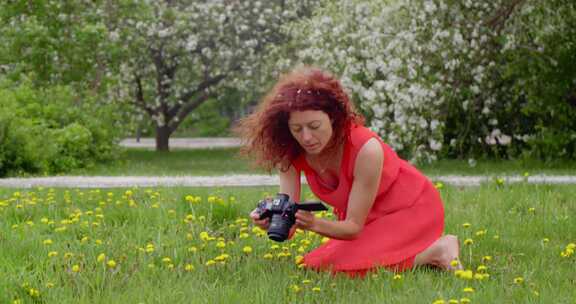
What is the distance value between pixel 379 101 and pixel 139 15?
671 cm

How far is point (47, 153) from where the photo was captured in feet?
40.7

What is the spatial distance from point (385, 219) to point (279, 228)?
0.87 metres

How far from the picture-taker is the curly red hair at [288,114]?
13.2 ft

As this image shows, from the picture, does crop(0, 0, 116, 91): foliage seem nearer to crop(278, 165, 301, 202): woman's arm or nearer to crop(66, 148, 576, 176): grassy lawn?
crop(66, 148, 576, 176): grassy lawn

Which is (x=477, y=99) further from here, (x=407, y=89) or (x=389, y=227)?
(x=389, y=227)

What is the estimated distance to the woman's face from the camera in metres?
3.98

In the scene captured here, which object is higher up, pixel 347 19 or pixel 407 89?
pixel 347 19

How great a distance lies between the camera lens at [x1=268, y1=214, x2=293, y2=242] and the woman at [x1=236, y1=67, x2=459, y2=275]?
0.51 feet

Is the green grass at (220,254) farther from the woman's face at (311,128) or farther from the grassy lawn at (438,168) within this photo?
the grassy lawn at (438,168)

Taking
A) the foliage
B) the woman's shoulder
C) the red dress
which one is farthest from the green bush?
the woman's shoulder

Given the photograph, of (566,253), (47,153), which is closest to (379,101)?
(47,153)

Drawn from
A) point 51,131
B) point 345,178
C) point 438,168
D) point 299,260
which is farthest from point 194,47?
point 345,178

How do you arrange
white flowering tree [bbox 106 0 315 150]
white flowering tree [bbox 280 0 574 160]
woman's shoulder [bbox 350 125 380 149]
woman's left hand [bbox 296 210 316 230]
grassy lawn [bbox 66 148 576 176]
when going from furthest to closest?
white flowering tree [bbox 106 0 315 150], white flowering tree [bbox 280 0 574 160], grassy lawn [bbox 66 148 576 176], woman's shoulder [bbox 350 125 380 149], woman's left hand [bbox 296 210 316 230]

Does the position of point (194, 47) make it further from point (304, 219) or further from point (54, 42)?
point (304, 219)
